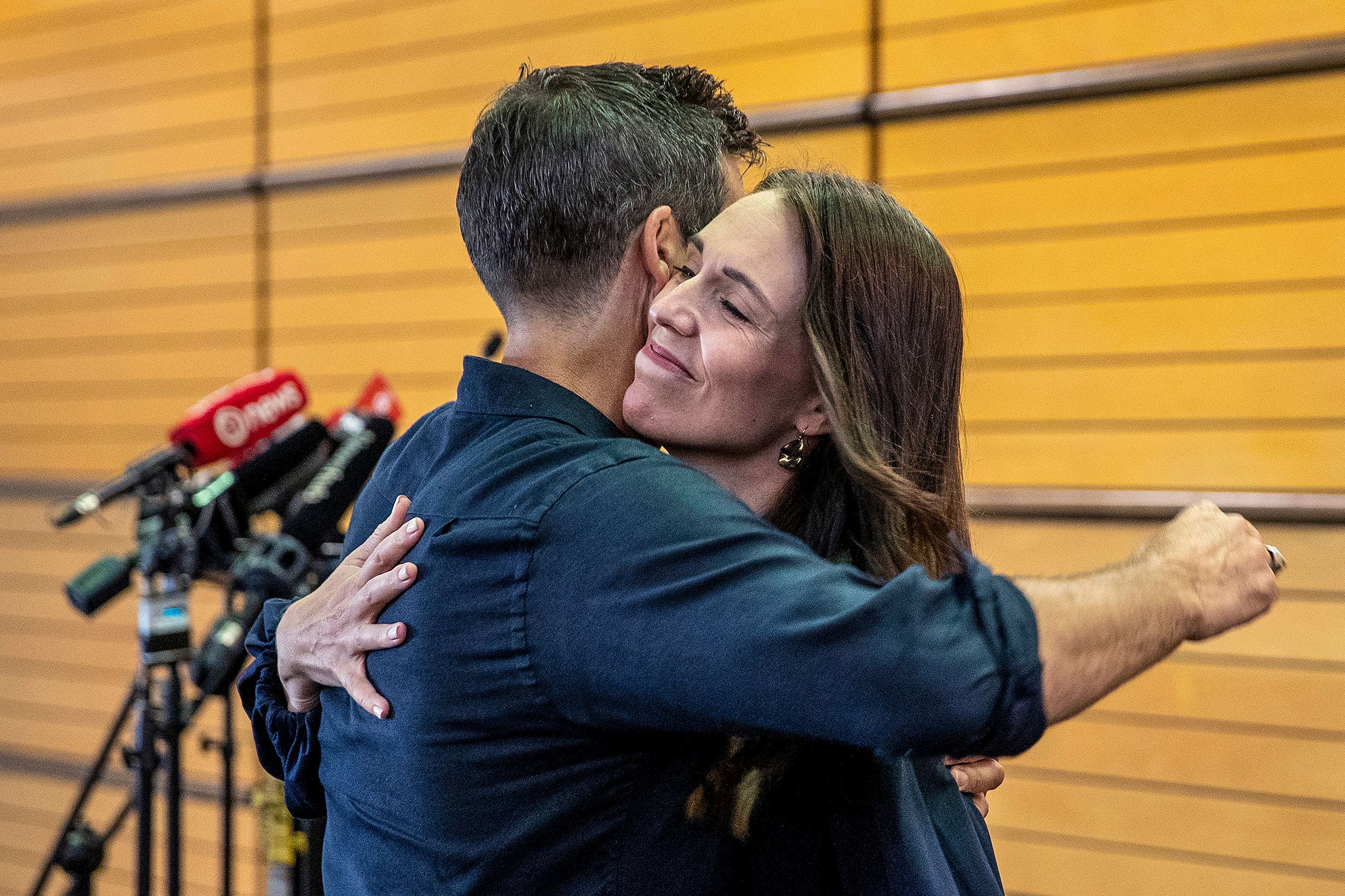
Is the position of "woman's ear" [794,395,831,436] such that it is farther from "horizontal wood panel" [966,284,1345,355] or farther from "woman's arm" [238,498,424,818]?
"horizontal wood panel" [966,284,1345,355]

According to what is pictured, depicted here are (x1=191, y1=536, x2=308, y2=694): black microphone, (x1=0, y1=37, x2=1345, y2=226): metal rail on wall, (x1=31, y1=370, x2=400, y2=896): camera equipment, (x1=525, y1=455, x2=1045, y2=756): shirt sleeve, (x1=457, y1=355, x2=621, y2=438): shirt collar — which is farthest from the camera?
(x1=0, y1=37, x2=1345, y2=226): metal rail on wall

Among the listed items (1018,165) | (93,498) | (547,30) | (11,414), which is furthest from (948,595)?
(11,414)

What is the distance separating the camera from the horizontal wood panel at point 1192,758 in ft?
9.45

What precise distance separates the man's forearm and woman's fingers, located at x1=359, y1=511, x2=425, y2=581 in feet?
1.98

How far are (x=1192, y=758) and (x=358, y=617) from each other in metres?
2.55

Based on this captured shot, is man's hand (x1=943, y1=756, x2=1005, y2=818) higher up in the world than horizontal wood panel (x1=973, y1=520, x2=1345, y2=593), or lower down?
higher up

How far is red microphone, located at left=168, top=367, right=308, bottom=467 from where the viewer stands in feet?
9.05

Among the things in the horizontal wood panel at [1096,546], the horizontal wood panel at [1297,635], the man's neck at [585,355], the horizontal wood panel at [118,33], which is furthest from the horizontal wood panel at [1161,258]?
the horizontal wood panel at [118,33]

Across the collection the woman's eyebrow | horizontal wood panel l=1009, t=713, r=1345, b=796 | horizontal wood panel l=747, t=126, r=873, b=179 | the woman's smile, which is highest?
horizontal wood panel l=747, t=126, r=873, b=179

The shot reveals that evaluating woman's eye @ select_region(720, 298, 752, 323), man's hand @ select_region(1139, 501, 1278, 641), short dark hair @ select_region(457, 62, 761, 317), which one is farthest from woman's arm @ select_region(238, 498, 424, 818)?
man's hand @ select_region(1139, 501, 1278, 641)

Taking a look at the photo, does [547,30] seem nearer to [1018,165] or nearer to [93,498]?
[1018,165]

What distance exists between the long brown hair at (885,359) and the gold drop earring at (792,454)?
5 centimetres

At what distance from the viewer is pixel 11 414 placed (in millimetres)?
4898

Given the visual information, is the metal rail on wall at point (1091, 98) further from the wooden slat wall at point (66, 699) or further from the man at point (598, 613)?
the wooden slat wall at point (66, 699)
